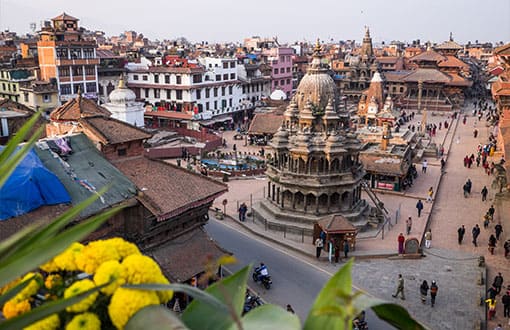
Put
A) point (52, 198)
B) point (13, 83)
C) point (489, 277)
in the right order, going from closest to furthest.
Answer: point (52, 198), point (489, 277), point (13, 83)

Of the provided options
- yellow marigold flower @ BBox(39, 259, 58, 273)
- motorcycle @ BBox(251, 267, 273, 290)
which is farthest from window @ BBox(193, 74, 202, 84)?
yellow marigold flower @ BBox(39, 259, 58, 273)

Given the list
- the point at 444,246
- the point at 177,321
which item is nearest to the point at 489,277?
the point at 444,246

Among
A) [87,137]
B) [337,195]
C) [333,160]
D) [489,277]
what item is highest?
[87,137]

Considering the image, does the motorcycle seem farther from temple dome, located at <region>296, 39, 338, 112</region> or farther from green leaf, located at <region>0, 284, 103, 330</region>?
green leaf, located at <region>0, 284, 103, 330</region>

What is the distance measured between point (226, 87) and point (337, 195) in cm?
3626

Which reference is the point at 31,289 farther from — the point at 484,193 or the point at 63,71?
the point at 63,71

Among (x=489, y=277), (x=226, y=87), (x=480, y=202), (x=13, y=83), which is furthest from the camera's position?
(x=226, y=87)

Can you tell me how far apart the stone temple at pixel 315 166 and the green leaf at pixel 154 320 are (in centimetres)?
2449

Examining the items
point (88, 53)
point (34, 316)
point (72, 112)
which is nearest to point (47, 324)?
point (34, 316)

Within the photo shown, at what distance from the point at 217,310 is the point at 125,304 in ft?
2.67

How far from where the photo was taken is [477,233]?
86.4ft

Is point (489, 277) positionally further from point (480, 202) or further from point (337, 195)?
point (480, 202)

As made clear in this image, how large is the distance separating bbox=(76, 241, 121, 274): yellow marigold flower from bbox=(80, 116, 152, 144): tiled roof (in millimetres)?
15405

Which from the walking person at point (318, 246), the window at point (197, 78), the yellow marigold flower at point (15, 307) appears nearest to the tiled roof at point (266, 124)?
the window at point (197, 78)
